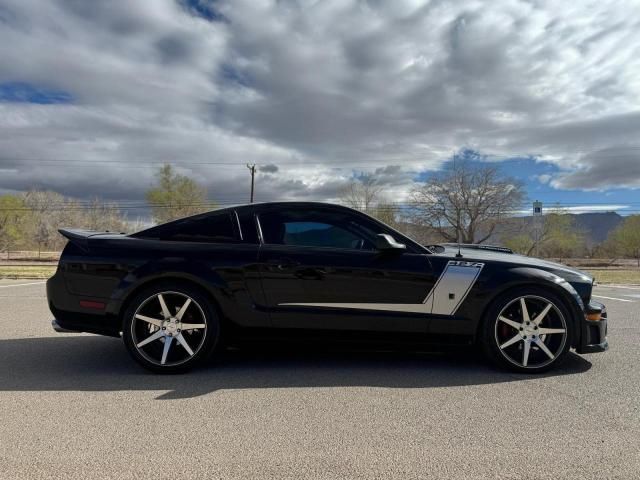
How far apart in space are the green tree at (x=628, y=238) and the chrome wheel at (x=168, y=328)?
68.8m

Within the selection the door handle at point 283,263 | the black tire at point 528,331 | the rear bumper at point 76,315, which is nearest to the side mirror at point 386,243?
the door handle at point 283,263

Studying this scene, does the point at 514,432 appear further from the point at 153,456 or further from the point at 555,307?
the point at 153,456

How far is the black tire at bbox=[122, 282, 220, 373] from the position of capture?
12.2 ft

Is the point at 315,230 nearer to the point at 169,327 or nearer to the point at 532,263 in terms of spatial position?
the point at 169,327

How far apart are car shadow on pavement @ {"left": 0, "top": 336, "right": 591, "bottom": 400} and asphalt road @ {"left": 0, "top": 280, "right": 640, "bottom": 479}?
0.06 feet

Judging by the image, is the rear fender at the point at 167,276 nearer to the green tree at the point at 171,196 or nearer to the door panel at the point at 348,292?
the door panel at the point at 348,292

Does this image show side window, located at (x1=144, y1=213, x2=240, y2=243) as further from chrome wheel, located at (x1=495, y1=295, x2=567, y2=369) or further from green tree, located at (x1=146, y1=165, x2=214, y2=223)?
green tree, located at (x1=146, y1=165, x2=214, y2=223)

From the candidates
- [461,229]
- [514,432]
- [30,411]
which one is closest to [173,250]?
[30,411]

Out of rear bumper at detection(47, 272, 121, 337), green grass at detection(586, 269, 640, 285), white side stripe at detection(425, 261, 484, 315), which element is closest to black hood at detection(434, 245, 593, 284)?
white side stripe at detection(425, 261, 484, 315)

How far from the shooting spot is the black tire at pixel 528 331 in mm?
3748

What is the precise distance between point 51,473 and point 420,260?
2.92 metres

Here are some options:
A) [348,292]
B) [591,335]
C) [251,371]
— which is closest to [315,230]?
[348,292]

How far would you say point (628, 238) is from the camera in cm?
5916

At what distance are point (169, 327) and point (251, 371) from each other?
0.81 meters
